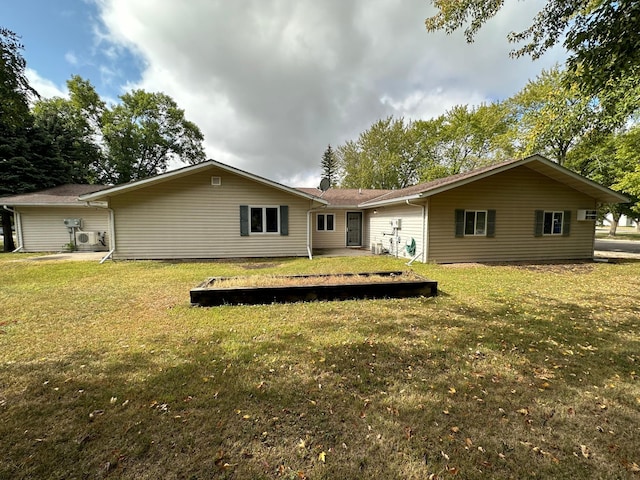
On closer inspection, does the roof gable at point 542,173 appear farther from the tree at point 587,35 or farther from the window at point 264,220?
the window at point 264,220

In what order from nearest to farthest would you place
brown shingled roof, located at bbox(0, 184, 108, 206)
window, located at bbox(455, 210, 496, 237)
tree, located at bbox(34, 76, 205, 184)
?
window, located at bbox(455, 210, 496, 237), brown shingled roof, located at bbox(0, 184, 108, 206), tree, located at bbox(34, 76, 205, 184)

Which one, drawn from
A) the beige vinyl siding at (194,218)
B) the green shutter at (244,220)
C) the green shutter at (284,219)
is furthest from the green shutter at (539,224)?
the green shutter at (244,220)

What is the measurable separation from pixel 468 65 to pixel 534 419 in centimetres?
1051

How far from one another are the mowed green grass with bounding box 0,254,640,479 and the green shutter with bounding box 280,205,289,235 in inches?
253

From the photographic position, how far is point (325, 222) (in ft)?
48.4

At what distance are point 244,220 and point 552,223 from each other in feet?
41.5

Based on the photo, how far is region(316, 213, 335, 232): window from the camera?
14656mm

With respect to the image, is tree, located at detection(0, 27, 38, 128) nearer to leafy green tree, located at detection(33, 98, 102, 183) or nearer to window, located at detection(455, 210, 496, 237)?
window, located at detection(455, 210, 496, 237)

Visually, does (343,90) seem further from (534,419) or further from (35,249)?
(35,249)

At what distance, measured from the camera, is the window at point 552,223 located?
10711 mm

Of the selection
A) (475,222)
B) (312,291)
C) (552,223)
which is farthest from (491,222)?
(312,291)

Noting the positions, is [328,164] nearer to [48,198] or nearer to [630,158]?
[630,158]

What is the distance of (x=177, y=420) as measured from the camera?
2107mm

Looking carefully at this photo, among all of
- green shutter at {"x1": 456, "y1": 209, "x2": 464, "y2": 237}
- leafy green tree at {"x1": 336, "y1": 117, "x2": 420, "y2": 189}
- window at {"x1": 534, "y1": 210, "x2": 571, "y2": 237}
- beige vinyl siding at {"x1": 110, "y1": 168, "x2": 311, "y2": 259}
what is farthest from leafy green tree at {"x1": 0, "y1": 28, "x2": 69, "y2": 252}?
leafy green tree at {"x1": 336, "y1": 117, "x2": 420, "y2": 189}
